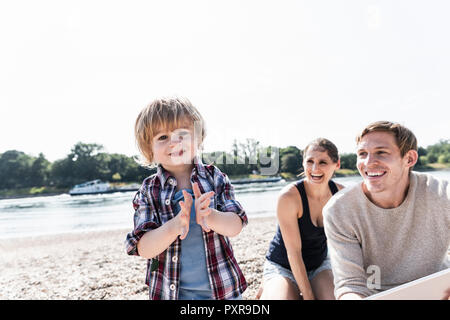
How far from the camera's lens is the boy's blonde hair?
1575mm

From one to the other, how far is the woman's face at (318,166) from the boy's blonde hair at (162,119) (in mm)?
1228

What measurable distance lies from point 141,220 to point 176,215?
0.60 feet

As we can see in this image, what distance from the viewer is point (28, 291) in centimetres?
491

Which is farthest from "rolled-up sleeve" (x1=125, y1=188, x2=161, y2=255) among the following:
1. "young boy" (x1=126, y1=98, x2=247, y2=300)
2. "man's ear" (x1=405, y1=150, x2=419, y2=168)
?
"man's ear" (x1=405, y1=150, x2=419, y2=168)

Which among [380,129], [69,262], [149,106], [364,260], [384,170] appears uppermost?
[149,106]

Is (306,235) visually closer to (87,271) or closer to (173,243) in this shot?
(173,243)

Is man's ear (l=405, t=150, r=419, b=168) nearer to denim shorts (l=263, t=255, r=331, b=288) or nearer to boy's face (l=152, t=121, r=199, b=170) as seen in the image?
denim shorts (l=263, t=255, r=331, b=288)

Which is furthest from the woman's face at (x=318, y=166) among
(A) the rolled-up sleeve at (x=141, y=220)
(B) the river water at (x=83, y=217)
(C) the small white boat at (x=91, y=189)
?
(C) the small white boat at (x=91, y=189)

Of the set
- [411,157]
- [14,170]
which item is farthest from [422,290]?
[14,170]

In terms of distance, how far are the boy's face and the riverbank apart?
2.75 metres

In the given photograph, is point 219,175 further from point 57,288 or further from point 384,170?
point 57,288

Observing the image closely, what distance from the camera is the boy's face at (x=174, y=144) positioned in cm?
156
